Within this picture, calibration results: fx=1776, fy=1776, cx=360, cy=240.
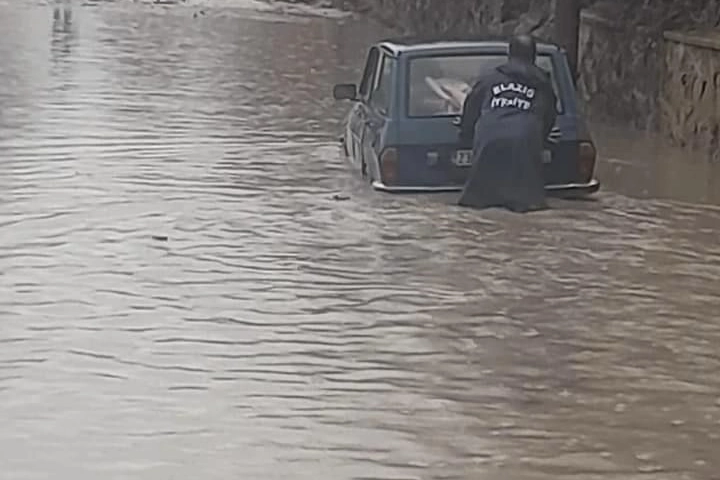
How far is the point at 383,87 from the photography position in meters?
14.1

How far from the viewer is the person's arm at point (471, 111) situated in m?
13.3

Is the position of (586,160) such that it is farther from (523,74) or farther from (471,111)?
(471,111)

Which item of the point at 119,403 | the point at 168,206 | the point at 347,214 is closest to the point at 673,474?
the point at 119,403

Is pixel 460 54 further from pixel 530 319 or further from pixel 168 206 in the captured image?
pixel 530 319

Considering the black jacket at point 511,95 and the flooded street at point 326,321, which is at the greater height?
the black jacket at point 511,95

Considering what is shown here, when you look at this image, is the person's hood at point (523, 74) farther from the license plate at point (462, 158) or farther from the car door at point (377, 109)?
Result: the car door at point (377, 109)

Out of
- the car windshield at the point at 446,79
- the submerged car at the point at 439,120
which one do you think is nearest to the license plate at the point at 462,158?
the submerged car at the point at 439,120

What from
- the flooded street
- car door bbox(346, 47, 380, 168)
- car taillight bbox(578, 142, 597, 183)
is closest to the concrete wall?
the flooded street

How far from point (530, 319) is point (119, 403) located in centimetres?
295

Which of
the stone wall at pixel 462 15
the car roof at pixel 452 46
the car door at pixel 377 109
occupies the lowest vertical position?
the stone wall at pixel 462 15

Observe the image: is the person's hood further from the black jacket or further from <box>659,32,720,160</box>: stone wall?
<box>659,32,720,160</box>: stone wall

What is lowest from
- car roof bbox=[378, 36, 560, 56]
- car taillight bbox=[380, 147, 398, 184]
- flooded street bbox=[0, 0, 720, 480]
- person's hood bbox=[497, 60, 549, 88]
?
flooded street bbox=[0, 0, 720, 480]

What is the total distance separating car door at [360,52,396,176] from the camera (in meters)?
13.8

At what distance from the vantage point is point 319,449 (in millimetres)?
7738
